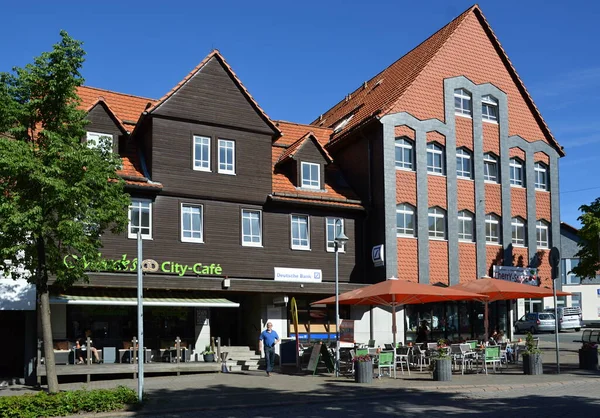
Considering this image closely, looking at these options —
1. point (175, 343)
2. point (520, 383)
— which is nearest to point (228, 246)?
point (175, 343)

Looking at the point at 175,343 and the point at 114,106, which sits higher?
the point at 114,106

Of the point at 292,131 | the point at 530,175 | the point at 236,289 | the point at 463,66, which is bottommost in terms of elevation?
the point at 236,289

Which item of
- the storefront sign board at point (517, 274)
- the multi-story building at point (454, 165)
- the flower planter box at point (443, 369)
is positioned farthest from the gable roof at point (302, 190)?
the flower planter box at point (443, 369)

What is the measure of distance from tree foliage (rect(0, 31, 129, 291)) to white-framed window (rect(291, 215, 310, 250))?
40.0 feet

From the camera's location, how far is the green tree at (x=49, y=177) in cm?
1714

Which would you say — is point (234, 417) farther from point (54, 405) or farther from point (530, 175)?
point (530, 175)

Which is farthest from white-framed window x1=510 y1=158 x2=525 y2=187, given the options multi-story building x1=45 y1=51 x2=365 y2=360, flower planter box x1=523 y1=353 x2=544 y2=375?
flower planter box x1=523 y1=353 x2=544 y2=375

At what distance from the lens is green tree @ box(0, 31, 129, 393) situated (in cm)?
1714

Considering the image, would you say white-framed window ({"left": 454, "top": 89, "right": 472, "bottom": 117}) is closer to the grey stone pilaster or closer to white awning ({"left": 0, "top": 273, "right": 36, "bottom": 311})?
the grey stone pilaster

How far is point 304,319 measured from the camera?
3050cm

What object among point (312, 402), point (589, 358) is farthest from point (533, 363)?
point (312, 402)

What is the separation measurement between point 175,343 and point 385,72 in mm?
19858

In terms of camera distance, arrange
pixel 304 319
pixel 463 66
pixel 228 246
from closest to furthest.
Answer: pixel 228 246, pixel 304 319, pixel 463 66

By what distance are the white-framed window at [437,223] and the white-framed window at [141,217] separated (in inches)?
493
